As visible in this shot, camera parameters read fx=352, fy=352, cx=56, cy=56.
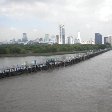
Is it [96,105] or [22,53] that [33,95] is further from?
[22,53]

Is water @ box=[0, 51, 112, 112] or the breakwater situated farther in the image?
the breakwater

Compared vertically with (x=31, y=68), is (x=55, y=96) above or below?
below

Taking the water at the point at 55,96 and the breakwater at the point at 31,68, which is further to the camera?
the breakwater at the point at 31,68

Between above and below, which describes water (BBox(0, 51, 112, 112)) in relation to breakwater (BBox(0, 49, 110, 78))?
below

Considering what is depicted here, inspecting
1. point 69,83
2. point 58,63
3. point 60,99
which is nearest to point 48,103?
point 60,99

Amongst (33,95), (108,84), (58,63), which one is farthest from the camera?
(58,63)

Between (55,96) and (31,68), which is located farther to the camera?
(31,68)

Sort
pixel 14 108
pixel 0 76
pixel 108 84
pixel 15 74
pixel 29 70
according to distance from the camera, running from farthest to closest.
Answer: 1. pixel 29 70
2. pixel 15 74
3. pixel 0 76
4. pixel 108 84
5. pixel 14 108

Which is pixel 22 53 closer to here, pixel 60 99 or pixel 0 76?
pixel 0 76

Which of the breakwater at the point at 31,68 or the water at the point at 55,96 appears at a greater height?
the breakwater at the point at 31,68

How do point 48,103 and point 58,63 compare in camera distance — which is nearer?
point 48,103
